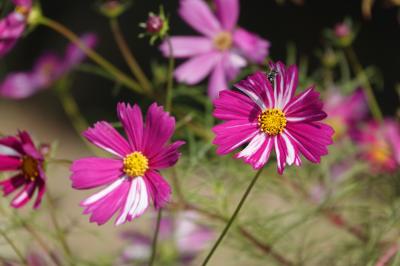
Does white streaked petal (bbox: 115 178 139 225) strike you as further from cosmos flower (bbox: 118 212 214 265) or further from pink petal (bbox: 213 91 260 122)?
cosmos flower (bbox: 118 212 214 265)

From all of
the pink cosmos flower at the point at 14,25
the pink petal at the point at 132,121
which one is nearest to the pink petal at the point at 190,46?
the pink cosmos flower at the point at 14,25

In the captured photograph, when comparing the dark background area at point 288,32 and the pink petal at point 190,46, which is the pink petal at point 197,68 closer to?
the pink petal at point 190,46

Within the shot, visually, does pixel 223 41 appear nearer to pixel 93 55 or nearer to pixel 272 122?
pixel 93 55

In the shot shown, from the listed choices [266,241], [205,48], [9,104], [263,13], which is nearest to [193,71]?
[205,48]

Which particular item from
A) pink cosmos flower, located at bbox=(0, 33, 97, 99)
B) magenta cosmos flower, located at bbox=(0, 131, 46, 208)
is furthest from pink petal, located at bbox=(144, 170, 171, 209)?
pink cosmos flower, located at bbox=(0, 33, 97, 99)

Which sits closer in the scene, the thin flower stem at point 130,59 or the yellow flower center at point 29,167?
the yellow flower center at point 29,167

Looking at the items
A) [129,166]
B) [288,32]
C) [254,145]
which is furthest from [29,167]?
[288,32]
